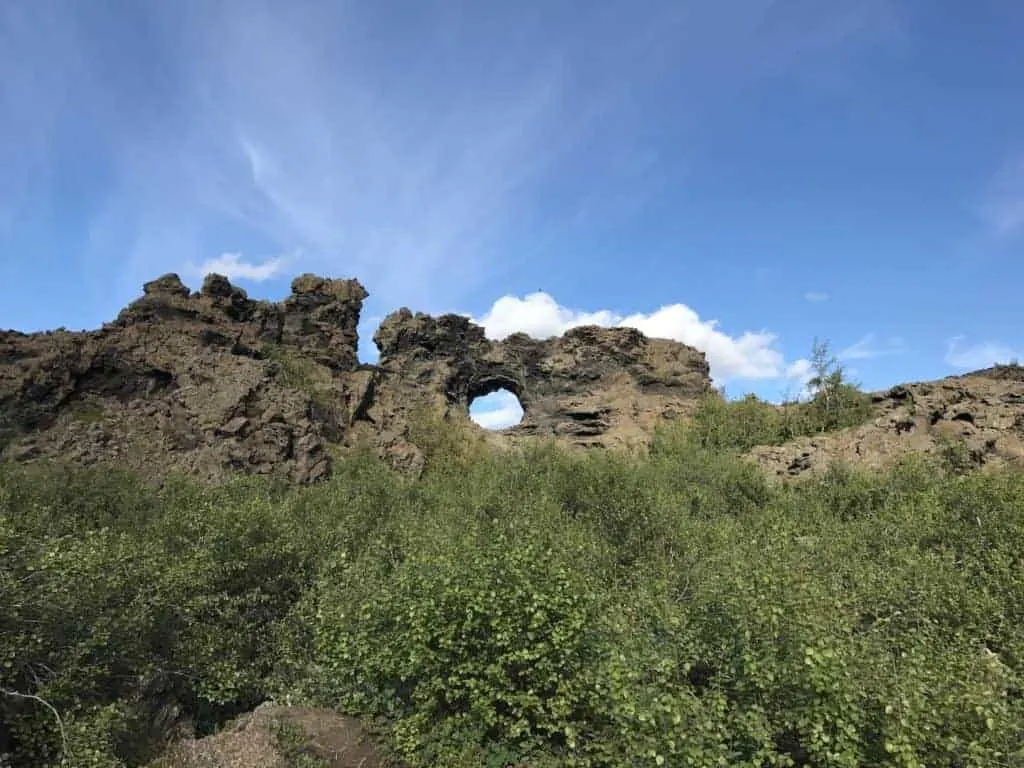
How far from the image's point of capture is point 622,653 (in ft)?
22.8

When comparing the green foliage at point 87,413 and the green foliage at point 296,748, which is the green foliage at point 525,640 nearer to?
the green foliage at point 296,748

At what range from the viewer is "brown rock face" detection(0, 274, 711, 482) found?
2041cm

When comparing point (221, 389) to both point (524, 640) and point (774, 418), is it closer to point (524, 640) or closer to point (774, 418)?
point (524, 640)

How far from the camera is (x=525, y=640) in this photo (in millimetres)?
7555

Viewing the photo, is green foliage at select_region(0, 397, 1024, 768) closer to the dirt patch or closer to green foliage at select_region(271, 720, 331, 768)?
green foliage at select_region(271, 720, 331, 768)

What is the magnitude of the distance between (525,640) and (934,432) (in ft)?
74.6

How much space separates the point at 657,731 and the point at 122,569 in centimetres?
762

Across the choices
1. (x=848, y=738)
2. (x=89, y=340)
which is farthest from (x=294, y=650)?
(x=89, y=340)

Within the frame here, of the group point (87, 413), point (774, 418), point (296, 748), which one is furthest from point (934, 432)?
point (87, 413)

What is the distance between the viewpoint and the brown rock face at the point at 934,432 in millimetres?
21812

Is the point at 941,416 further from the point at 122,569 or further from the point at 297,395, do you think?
the point at 122,569

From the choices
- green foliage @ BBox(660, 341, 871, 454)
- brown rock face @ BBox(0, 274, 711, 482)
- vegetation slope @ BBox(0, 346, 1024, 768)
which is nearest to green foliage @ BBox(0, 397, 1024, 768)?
vegetation slope @ BBox(0, 346, 1024, 768)

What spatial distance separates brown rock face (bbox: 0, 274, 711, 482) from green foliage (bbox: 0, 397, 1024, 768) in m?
7.11

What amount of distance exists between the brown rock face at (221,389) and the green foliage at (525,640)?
7.11 m
